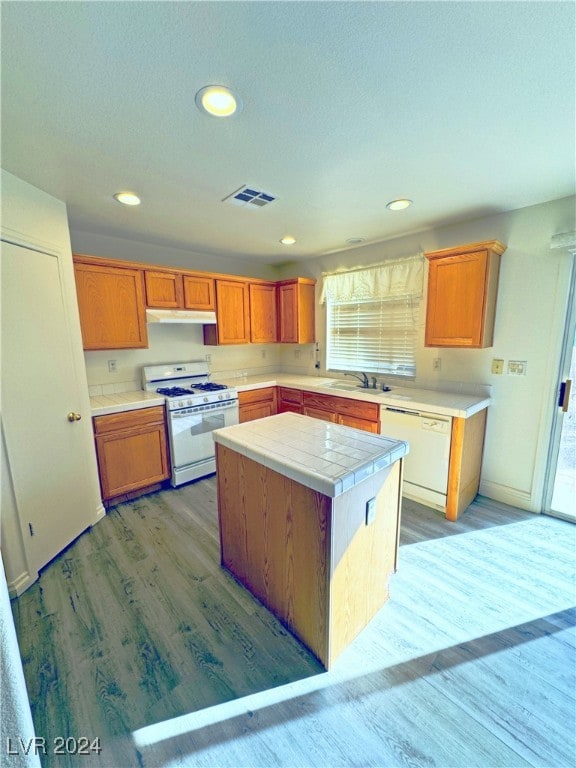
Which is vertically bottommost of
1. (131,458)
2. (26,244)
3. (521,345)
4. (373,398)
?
(131,458)

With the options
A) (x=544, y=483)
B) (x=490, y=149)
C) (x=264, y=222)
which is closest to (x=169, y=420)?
(x=264, y=222)

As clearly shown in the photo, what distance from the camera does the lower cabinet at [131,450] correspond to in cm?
271

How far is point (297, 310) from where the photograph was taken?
4059 millimetres

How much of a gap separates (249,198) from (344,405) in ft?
6.85

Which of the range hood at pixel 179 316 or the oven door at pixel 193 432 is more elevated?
the range hood at pixel 179 316

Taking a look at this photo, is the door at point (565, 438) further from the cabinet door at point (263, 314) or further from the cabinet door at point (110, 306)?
the cabinet door at point (110, 306)

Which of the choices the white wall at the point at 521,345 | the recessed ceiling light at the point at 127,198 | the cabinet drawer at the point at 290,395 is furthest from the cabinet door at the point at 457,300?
the recessed ceiling light at the point at 127,198

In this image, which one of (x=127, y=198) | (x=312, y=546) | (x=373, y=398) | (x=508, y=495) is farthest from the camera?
(x=373, y=398)

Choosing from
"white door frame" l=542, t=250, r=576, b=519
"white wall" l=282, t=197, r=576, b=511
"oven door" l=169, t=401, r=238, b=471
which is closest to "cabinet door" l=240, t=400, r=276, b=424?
"oven door" l=169, t=401, r=238, b=471

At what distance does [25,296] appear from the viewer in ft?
6.48

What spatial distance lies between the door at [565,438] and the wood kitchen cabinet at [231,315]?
10.4ft

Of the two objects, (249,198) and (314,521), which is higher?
(249,198)

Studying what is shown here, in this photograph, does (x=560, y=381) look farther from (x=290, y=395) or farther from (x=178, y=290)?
(x=178, y=290)

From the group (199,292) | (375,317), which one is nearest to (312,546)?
(375,317)
